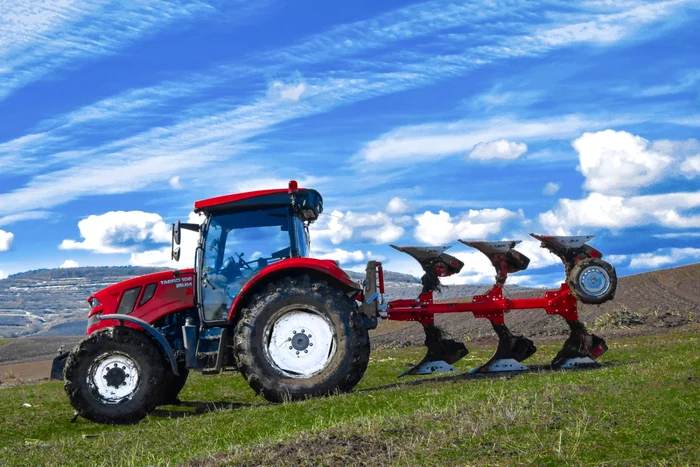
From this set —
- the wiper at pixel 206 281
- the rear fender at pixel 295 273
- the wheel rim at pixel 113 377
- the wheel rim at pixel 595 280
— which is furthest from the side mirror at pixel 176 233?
the wheel rim at pixel 595 280

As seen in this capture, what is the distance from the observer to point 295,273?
36.7 ft

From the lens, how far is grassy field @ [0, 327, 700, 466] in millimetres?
5621

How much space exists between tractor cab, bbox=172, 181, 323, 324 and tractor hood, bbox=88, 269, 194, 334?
1.80 ft

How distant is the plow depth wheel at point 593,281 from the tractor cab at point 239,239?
188 inches

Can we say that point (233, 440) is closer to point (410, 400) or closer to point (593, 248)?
point (410, 400)

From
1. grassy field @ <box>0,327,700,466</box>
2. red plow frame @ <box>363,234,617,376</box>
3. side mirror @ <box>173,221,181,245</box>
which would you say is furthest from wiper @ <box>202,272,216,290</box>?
red plow frame @ <box>363,234,617,376</box>

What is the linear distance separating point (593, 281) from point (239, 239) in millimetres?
6090

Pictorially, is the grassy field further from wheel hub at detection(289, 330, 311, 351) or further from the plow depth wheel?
the plow depth wheel

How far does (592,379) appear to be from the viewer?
9758 mm

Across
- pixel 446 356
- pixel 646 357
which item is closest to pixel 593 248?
pixel 646 357

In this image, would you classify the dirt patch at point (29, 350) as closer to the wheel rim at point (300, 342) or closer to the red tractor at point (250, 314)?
the red tractor at point (250, 314)

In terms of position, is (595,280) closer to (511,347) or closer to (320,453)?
(511,347)

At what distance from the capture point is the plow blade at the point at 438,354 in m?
13.8

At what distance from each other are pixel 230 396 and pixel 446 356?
4.05 meters
